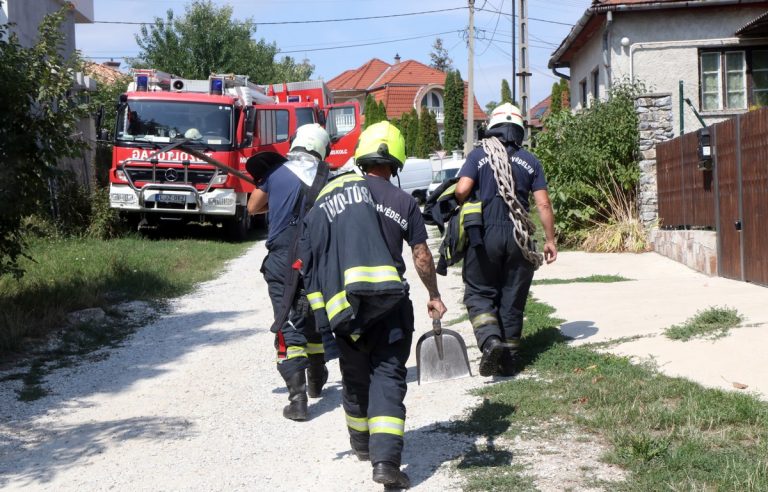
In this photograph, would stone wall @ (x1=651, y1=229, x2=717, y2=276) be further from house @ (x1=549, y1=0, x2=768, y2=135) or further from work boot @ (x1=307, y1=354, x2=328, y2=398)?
work boot @ (x1=307, y1=354, x2=328, y2=398)

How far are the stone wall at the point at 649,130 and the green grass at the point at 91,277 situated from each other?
7.10 meters

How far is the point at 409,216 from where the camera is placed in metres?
4.76

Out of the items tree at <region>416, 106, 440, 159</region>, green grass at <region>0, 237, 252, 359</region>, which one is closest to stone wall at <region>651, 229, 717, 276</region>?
green grass at <region>0, 237, 252, 359</region>

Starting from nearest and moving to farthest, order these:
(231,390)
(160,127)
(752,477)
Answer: (752,477)
(231,390)
(160,127)

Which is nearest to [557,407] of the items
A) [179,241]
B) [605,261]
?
[605,261]

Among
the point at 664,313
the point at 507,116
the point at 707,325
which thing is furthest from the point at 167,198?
the point at 707,325

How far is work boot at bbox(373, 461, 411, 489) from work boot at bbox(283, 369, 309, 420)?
164cm

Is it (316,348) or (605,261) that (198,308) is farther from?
(605,261)

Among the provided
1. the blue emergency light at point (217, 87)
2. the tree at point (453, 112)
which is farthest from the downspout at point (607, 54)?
the tree at point (453, 112)

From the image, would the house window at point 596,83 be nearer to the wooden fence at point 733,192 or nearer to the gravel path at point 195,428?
the wooden fence at point 733,192

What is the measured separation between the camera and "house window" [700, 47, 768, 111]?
63.9ft

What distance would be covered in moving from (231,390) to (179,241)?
12.4 meters

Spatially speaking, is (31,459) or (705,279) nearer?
(31,459)

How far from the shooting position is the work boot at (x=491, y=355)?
6.54 metres
